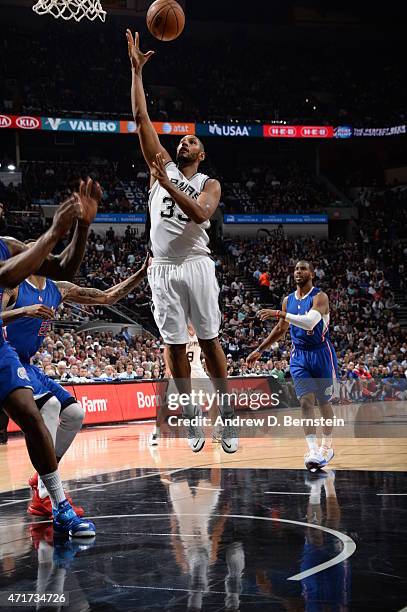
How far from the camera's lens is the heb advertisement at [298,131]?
3294cm

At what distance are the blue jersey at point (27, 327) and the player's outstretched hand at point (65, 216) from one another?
7.04 ft

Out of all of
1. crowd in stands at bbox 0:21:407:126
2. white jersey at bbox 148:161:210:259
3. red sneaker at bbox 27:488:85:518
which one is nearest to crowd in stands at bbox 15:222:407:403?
crowd in stands at bbox 0:21:407:126

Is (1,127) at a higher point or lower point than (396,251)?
higher

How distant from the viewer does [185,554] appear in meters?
4.73

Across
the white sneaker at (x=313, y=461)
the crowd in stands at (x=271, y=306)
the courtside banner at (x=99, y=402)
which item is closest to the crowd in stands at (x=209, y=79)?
the crowd in stands at (x=271, y=306)

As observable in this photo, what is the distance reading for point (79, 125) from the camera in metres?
29.8

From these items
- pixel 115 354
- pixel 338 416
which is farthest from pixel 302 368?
pixel 115 354

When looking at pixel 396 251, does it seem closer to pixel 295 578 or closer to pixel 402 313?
pixel 402 313

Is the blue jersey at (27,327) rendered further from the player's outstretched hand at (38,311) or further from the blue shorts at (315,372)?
the blue shorts at (315,372)

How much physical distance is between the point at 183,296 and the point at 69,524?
1.88 m

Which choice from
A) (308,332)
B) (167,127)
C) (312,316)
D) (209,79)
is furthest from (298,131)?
(312,316)

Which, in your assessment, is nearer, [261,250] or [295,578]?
[295,578]

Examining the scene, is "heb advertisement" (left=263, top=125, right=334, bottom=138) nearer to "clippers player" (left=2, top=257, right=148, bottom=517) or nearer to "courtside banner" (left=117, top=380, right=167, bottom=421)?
"courtside banner" (left=117, top=380, right=167, bottom=421)

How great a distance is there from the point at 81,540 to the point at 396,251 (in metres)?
26.9
